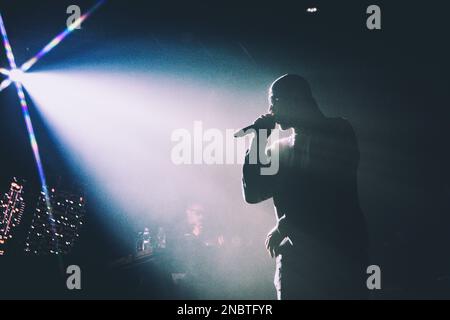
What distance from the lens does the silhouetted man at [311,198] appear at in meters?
1.60

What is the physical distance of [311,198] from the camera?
1.66m

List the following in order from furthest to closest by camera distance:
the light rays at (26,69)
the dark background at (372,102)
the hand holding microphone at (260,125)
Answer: the dark background at (372,102) < the light rays at (26,69) < the hand holding microphone at (260,125)

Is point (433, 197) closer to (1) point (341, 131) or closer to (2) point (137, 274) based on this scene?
(1) point (341, 131)

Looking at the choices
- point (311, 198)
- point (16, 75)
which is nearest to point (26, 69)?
point (16, 75)

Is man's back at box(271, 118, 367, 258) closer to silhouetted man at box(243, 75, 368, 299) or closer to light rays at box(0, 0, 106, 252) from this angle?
silhouetted man at box(243, 75, 368, 299)

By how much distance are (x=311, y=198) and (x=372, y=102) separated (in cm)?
322

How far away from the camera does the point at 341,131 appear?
5.69 ft

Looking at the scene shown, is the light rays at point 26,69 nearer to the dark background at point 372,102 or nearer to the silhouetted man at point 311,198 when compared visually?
the dark background at point 372,102

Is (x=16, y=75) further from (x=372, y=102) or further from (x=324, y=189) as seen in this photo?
(x=372, y=102)

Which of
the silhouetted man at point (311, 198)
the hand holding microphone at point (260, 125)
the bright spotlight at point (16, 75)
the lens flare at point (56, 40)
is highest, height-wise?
the lens flare at point (56, 40)

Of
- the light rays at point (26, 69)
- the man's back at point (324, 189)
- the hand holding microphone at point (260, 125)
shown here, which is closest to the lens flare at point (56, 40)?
the light rays at point (26, 69)

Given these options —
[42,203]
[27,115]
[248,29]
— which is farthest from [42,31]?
[248,29]

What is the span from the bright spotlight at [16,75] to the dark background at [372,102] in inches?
6.7

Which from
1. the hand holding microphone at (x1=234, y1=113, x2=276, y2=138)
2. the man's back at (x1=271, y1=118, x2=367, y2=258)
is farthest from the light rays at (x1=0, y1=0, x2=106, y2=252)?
the man's back at (x1=271, y1=118, x2=367, y2=258)
